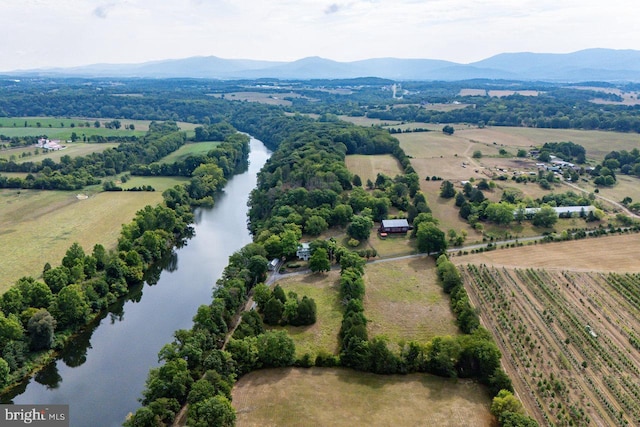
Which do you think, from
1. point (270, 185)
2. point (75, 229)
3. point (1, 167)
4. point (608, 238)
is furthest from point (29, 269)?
point (608, 238)

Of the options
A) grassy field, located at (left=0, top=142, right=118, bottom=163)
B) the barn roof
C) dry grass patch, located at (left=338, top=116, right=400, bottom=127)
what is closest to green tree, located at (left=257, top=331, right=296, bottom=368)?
the barn roof

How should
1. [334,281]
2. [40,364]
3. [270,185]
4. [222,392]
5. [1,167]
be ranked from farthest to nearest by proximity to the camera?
[1,167]
[270,185]
[334,281]
[40,364]
[222,392]

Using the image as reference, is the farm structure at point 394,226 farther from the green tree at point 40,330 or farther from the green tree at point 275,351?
the green tree at point 40,330

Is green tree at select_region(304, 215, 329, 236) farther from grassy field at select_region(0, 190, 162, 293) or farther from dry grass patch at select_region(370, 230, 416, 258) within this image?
grassy field at select_region(0, 190, 162, 293)

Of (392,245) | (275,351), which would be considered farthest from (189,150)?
(275,351)

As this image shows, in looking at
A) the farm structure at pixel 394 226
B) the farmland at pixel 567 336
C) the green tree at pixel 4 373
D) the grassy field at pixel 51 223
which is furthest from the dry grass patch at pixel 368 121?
the green tree at pixel 4 373

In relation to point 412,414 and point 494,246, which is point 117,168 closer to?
point 494,246
